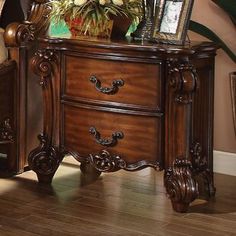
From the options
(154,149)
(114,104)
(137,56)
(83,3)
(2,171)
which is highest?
(83,3)

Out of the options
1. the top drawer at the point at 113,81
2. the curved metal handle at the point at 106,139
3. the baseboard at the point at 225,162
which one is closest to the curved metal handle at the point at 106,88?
the top drawer at the point at 113,81

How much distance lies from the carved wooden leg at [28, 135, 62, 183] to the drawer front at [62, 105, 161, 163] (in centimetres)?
10

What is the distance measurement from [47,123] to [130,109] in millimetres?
493

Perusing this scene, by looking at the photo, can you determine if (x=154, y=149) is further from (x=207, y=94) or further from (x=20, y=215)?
(x=20, y=215)

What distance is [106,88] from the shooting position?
253cm

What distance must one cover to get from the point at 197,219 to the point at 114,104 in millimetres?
594

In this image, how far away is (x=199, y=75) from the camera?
101 inches

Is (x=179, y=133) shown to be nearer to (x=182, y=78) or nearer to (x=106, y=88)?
(x=182, y=78)

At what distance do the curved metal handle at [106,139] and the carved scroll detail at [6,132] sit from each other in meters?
0.52

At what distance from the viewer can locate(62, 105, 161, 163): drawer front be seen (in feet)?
8.11

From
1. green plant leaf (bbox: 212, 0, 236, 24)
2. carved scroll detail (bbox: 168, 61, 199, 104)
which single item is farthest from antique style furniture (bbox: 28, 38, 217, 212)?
green plant leaf (bbox: 212, 0, 236, 24)

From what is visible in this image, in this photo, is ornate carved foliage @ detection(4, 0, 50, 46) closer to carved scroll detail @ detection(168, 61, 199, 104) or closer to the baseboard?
carved scroll detail @ detection(168, 61, 199, 104)

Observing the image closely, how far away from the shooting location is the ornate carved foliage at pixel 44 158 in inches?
110

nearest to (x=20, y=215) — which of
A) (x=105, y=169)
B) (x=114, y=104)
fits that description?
(x=105, y=169)
